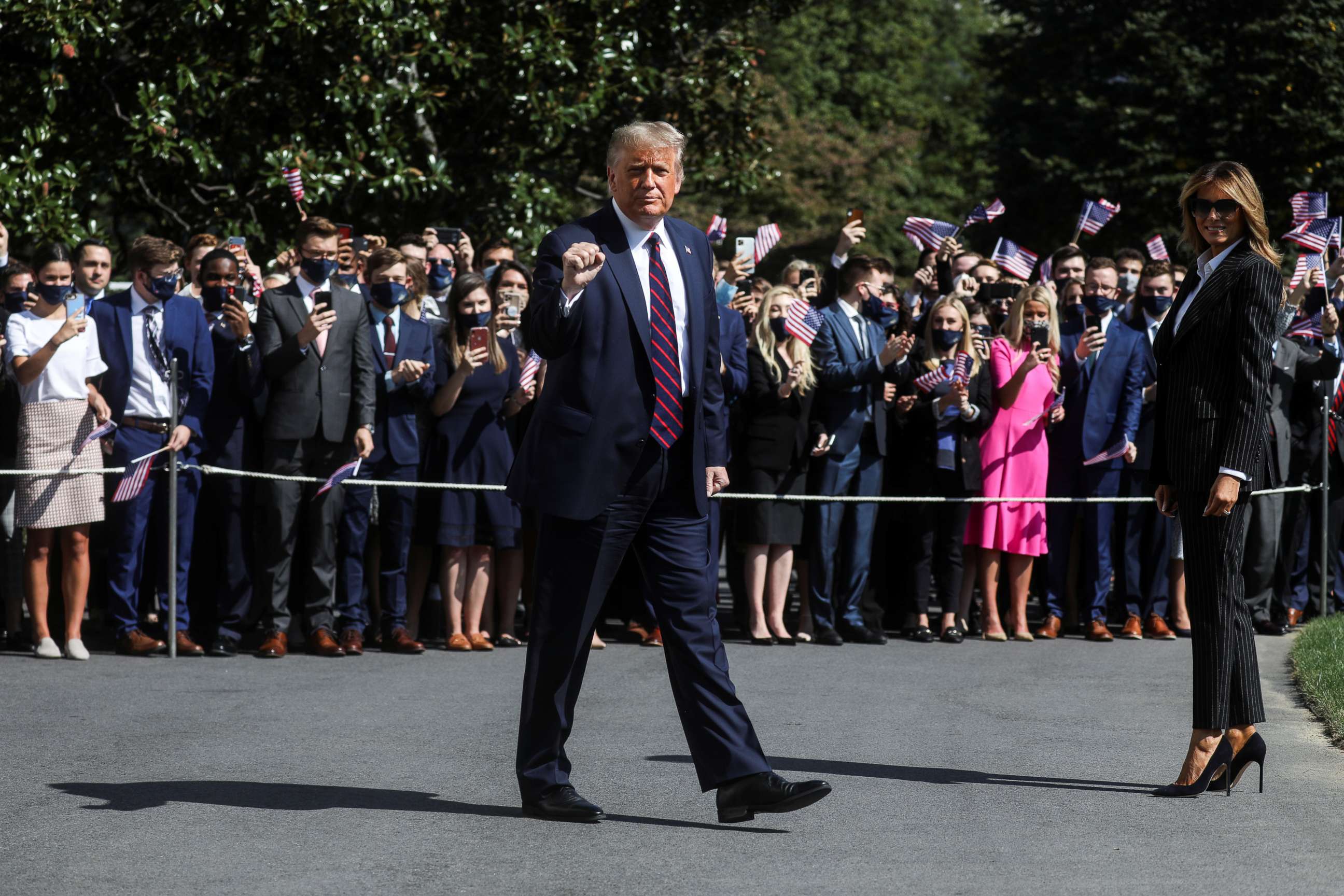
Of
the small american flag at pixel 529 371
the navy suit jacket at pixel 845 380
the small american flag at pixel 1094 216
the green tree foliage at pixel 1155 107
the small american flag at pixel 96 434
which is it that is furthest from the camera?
the green tree foliage at pixel 1155 107

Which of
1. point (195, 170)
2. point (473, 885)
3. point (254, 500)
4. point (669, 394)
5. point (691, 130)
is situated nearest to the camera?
point (473, 885)

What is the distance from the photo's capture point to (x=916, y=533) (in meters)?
12.3

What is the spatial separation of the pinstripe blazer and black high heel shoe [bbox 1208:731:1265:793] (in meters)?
0.89

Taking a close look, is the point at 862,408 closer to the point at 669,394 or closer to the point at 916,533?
the point at 916,533

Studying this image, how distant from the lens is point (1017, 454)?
487 inches

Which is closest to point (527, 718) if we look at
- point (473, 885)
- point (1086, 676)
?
point (473, 885)

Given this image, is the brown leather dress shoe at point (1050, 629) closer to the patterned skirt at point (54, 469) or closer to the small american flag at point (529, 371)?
the small american flag at point (529, 371)

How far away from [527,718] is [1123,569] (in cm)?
707

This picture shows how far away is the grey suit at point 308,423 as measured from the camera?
10867 millimetres

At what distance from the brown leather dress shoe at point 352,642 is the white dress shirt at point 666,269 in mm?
5146

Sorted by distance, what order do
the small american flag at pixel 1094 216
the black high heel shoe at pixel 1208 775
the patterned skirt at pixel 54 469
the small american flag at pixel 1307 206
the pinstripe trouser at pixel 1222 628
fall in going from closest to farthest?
the black high heel shoe at pixel 1208 775 < the pinstripe trouser at pixel 1222 628 < the patterned skirt at pixel 54 469 < the small american flag at pixel 1307 206 < the small american flag at pixel 1094 216

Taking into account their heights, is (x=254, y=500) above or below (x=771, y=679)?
above

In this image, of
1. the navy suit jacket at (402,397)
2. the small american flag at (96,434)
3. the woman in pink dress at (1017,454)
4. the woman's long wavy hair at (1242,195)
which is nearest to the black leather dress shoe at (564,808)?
the woman's long wavy hair at (1242,195)

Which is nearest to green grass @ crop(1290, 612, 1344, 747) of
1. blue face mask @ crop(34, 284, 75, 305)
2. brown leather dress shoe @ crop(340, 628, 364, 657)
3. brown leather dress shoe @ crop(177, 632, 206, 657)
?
brown leather dress shoe @ crop(340, 628, 364, 657)
